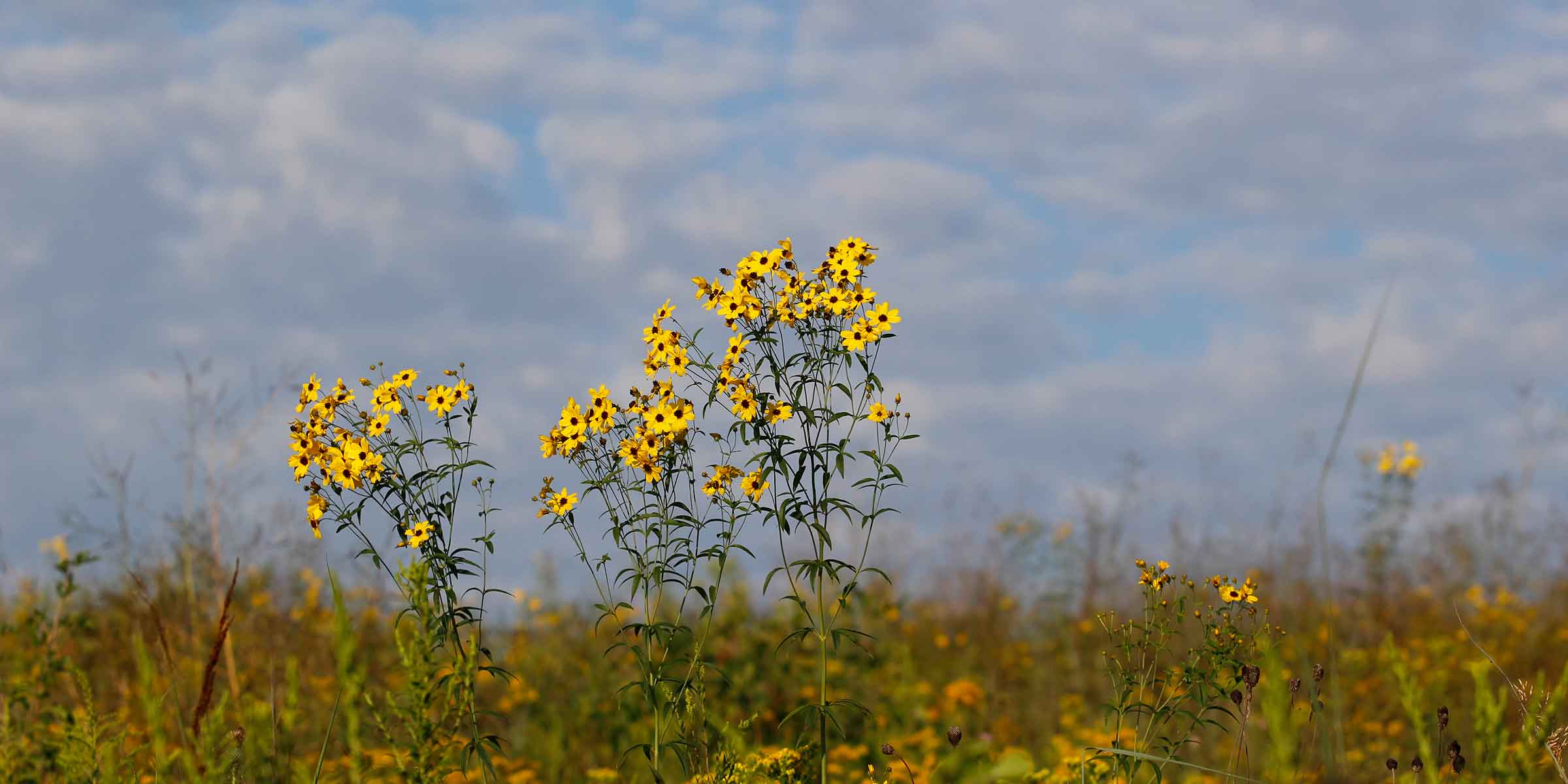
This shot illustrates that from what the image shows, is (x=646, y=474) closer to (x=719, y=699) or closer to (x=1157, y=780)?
(x=1157, y=780)

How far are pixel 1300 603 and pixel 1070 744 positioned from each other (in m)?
3.91

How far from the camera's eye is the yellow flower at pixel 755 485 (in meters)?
3.36

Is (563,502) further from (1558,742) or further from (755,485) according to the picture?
(1558,742)

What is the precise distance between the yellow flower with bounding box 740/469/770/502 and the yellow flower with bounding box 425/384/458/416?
888 mm

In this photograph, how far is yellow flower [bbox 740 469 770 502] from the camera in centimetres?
336

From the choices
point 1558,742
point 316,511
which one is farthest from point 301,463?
point 1558,742

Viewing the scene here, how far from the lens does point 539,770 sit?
6.19 metres

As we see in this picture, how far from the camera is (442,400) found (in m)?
3.59

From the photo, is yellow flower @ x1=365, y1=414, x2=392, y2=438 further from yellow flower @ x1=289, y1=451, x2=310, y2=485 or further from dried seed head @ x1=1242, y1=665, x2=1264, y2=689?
dried seed head @ x1=1242, y1=665, x2=1264, y2=689

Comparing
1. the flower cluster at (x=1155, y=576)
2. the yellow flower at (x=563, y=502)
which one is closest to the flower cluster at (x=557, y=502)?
the yellow flower at (x=563, y=502)

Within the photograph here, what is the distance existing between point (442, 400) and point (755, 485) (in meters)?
0.97

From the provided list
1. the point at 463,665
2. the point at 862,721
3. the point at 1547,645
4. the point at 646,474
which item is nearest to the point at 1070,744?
the point at 862,721

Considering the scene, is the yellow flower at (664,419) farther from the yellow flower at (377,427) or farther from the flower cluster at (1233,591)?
the flower cluster at (1233,591)

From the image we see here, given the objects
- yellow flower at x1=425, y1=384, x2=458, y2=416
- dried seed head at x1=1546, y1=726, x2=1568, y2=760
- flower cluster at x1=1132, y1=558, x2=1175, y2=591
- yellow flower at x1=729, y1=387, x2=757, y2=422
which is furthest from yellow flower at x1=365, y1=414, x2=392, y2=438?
dried seed head at x1=1546, y1=726, x2=1568, y2=760
